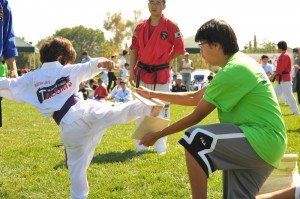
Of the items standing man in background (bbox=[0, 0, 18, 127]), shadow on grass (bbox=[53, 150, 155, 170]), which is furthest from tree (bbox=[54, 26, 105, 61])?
standing man in background (bbox=[0, 0, 18, 127])

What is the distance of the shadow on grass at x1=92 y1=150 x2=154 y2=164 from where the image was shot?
6703 millimetres

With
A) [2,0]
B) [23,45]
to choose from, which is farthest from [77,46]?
[2,0]

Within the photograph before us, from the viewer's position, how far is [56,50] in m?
4.61

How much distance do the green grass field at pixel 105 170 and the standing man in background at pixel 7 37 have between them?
1.26 meters

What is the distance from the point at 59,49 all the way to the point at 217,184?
7.09ft

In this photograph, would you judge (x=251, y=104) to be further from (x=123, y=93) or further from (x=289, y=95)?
(x=123, y=93)

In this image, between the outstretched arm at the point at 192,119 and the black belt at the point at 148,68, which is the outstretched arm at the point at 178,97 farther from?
the black belt at the point at 148,68

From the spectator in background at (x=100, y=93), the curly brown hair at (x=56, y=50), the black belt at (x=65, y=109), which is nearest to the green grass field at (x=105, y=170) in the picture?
the black belt at (x=65, y=109)

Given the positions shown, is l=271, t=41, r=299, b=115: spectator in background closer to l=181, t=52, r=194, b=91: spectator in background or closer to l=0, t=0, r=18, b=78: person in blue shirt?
l=181, t=52, r=194, b=91: spectator in background

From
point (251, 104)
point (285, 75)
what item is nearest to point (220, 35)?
point (251, 104)

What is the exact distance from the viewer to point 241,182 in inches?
140

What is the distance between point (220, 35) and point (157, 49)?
11.5ft

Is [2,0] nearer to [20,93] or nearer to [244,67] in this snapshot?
[20,93]

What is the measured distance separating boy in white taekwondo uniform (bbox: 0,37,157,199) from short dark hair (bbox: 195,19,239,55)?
3.02ft
